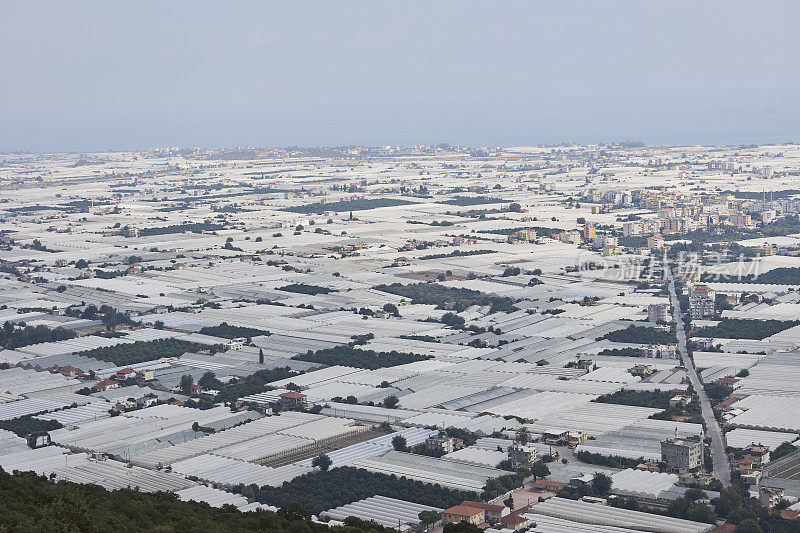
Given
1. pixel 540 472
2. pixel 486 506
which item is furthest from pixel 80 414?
pixel 486 506

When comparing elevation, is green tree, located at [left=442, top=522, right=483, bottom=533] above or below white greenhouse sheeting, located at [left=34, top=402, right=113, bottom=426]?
above

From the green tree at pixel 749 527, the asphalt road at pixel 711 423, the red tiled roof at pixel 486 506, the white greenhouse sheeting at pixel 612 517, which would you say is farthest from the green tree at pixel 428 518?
the asphalt road at pixel 711 423

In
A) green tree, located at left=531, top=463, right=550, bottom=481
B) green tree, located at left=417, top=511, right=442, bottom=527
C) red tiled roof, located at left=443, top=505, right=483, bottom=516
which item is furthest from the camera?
green tree, located at left=531, top=463, right=550, bottom=481

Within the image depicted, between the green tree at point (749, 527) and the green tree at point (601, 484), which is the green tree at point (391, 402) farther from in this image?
the green tree at point (749, 527)

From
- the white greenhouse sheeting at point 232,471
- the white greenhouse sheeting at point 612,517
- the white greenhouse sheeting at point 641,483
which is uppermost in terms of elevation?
the white greenhouse sheeting at point 612,517

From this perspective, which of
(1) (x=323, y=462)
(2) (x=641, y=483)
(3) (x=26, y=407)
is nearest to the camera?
(2) (x=641, y=483)

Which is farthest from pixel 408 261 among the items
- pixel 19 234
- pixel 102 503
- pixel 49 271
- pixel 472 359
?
pixel 102 503

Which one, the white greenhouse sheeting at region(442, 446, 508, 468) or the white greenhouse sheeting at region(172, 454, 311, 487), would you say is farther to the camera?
the white greenhouse sheeting at region(442, 446, 508, 468)

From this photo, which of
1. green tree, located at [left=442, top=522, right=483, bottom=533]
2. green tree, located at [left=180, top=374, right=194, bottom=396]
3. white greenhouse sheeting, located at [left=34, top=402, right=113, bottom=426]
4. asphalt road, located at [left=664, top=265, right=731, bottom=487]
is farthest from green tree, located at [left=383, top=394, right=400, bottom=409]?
green tree, located at [left=442, top=522, right=483, bottom=533]

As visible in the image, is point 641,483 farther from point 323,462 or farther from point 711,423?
point 323,462

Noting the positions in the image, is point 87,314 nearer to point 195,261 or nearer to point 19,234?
point 195,261

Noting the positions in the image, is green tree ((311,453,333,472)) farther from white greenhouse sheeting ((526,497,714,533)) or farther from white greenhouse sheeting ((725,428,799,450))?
white greenhouse sheeting ((725,428,799,450))
